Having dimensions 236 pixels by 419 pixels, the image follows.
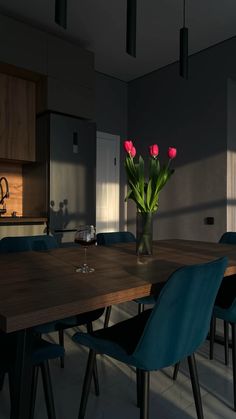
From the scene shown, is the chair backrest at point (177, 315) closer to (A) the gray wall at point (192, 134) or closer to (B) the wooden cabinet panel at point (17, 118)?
(A) the gray wall at point (192, 134)

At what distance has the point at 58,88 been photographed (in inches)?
146

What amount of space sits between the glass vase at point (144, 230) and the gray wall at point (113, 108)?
10.6 ft

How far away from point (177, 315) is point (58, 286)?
413 millimetres

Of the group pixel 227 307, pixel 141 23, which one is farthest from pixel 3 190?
pixel 227 307

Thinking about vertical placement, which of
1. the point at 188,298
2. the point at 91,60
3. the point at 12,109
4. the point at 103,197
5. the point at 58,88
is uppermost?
the point at 91,60

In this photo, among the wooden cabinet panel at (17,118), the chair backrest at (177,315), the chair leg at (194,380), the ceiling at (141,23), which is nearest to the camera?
the chair backrest at (177,315)

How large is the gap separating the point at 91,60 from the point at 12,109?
1.15 meters

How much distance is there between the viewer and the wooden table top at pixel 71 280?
0.90 metres

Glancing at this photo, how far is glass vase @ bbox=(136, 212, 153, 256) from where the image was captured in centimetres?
177

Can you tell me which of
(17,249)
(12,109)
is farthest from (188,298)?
(12,109)

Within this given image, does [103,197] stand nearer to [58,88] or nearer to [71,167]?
[71,167]

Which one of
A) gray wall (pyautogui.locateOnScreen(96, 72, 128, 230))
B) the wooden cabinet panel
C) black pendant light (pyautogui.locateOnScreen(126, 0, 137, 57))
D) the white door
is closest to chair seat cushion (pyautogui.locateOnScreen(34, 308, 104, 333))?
black pendant light (pyautogui.locateOnScreen(126, 0, 137, 57))

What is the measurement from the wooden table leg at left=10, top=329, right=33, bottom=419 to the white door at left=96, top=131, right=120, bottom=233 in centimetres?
381

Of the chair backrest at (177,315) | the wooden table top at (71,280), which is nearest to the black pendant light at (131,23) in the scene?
the wooden table top at (71,280)
